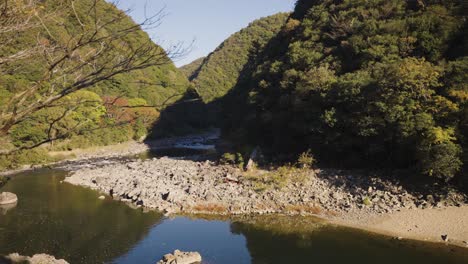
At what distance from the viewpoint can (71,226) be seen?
2045 centimetres

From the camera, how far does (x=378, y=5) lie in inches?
1256

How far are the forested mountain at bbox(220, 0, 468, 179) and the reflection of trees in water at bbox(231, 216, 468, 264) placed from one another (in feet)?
15.3

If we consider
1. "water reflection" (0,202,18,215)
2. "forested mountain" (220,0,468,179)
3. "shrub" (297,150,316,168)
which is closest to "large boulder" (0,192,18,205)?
"water reflection" (0,202,18,215)

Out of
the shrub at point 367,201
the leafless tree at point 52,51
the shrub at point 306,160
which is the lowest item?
the shrub at point 367,201

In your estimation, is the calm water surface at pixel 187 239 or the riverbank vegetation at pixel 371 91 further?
the riverbank vegetation at pixel 371 91

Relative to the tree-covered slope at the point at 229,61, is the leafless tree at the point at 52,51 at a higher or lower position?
lower

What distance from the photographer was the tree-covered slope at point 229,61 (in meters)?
100

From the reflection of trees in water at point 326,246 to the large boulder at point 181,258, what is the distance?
2.26 metres

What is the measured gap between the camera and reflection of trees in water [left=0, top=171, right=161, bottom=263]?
17422 mm

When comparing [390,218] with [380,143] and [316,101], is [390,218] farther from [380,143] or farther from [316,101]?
[316,101]

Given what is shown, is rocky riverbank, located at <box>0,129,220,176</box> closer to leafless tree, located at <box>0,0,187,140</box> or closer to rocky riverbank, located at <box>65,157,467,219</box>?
rocky riverbank, located at <box>65,157,467,219</box>

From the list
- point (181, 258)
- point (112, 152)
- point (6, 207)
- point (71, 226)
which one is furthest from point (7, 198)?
point (112, 152)

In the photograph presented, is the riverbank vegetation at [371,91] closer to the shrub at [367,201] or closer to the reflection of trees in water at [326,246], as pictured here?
the shrub at [367,201]

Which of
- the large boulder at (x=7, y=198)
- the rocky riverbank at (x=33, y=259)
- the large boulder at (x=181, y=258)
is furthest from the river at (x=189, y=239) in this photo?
the rocky riverbank at (x=33, y=259)
